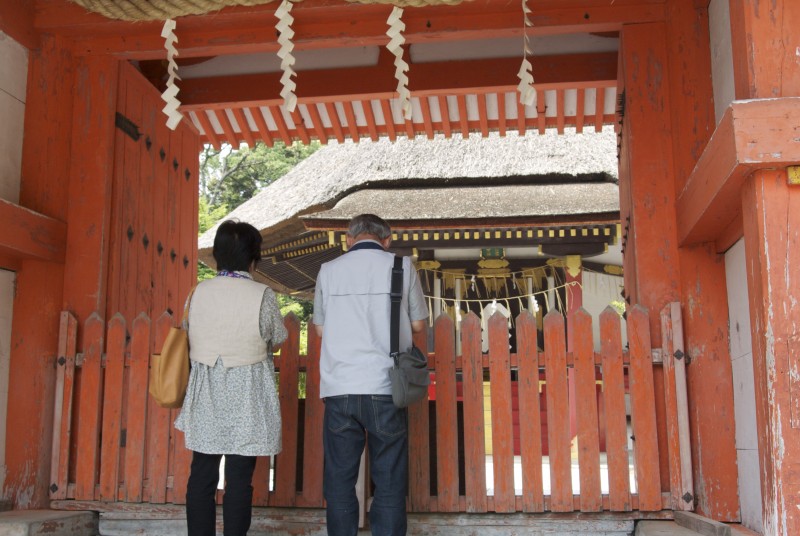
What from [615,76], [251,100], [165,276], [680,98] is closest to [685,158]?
[680,98]

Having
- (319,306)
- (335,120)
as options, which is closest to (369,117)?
(335,120)

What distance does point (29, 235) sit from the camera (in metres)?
4.38

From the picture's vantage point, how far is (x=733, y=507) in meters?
3.86

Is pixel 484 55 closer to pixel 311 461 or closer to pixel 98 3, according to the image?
pixel 98 3

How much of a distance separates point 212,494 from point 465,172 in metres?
7.15

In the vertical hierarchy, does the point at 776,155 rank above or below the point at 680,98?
below

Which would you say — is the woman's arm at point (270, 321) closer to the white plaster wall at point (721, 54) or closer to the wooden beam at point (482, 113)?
the white plaster wall at point (721, 54)

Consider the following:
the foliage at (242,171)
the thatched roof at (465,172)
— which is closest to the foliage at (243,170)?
the foliage at (242,171)

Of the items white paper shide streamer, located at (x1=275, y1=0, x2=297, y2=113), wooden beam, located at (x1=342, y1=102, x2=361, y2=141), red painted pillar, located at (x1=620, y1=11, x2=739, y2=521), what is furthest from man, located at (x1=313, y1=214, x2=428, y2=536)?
Result: wooden beam, located at (x1=342, y1=102, x2=361, y2=141)

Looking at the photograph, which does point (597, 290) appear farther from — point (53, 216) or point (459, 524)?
point (53, 216)

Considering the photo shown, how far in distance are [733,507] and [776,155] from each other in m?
1.88

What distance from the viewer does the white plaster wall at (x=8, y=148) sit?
444 centimetres

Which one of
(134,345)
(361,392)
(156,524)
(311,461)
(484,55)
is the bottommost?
(156,524)

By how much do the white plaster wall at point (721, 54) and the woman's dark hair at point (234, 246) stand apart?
2.25 meters
